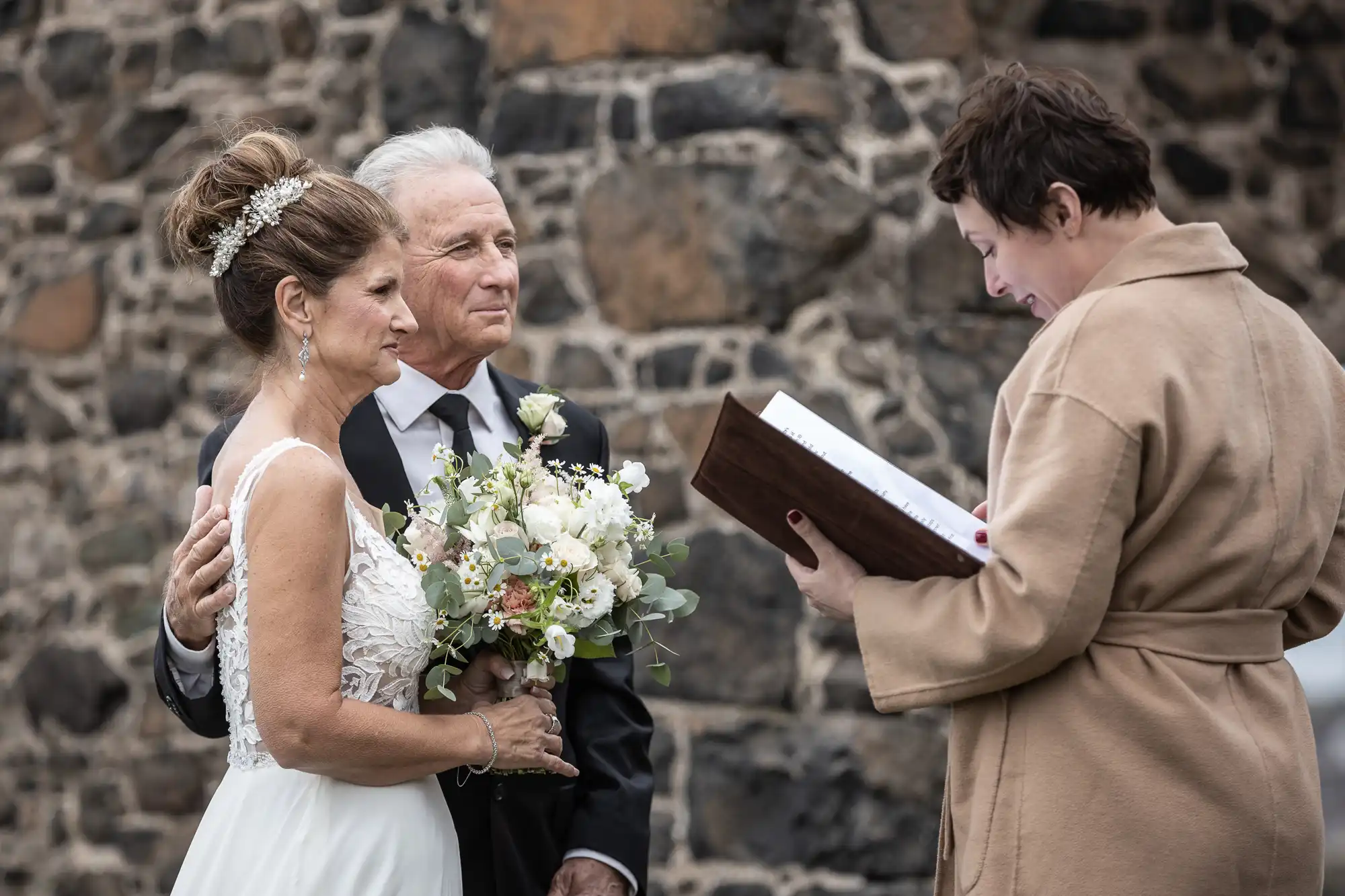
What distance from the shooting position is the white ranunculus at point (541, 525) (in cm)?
238

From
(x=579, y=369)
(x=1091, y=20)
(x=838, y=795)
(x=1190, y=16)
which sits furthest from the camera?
(x=1190, y=16)

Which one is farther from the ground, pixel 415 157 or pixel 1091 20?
pixel 415 157

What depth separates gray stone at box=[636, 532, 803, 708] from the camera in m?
4.34

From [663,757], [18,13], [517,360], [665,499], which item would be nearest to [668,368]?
[665,499]

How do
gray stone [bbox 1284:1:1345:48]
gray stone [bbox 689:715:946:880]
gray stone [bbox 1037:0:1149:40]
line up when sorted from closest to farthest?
1. gray stone [bbox 689:715:946:880]
2. gray stone [bbox 1037:0:1149:40]
3. gray stone [bbox 1284:1:1345:48]

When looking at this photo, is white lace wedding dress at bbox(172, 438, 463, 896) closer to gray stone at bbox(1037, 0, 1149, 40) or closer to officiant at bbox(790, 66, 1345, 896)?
officiant at bbox(790, 66, 1345, 896)

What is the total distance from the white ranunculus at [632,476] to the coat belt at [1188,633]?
795mm

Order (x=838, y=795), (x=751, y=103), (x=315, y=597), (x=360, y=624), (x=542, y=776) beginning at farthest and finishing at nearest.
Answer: (x=751, y=103), (x=838, y=795), (x=542, y=776), (x=360, y=624), (x=315, y=597)

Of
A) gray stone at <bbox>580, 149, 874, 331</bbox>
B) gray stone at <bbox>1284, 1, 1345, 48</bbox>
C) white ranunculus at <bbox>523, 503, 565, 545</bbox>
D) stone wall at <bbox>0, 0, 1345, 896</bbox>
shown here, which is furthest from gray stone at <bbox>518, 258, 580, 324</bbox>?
gray stone at <bbox>1284, 1, 1345, 48</bbox>

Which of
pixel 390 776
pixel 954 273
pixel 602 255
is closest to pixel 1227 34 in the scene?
pixel 954 273

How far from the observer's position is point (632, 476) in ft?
8.36

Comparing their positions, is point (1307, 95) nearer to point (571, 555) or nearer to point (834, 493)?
point (834, 493)

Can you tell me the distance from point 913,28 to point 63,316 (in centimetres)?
334

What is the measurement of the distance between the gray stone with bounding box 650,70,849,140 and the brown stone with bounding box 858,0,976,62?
229 millimetres
